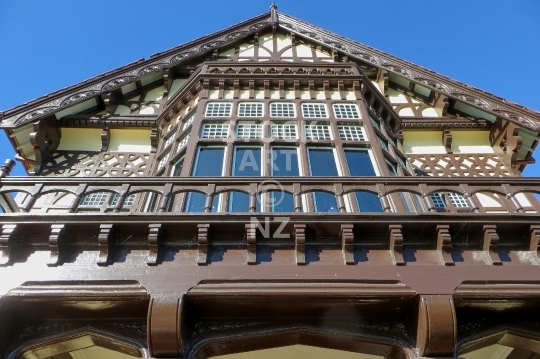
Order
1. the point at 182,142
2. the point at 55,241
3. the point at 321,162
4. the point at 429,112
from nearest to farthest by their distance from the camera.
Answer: the point at 55,241 → the point at 321,162 → the point at 182,142 → the point at 429,112

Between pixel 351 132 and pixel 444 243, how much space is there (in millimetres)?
4610

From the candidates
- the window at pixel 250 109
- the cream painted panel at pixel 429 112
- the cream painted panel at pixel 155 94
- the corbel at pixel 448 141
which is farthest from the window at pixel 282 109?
the cream painted panel at pixel 429 112

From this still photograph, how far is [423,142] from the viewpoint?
13.3 m

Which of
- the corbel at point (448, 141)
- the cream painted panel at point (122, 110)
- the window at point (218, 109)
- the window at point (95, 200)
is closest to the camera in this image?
the window at point (95, 200)

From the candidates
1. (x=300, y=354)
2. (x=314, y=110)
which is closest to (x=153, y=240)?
(x=300, y=354)

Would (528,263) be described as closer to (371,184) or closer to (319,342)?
(371,184)

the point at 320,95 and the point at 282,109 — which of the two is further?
the point at 320,95

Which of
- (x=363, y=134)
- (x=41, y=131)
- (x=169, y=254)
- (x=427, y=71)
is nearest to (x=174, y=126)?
(x=41, y=131)

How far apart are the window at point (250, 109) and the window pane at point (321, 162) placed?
6.25ft

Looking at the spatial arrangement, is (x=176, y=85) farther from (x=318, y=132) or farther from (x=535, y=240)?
(x=535, y=240)

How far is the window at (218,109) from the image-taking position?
37.9ft

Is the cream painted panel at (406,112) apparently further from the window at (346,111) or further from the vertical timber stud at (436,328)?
the vertical timber stud at (436,328)

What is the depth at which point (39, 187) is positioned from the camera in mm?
7672

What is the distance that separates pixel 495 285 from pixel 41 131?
9.95m
